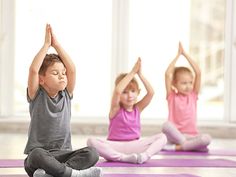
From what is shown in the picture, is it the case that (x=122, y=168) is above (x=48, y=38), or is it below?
below

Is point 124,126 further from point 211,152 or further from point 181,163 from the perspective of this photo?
point 211,152

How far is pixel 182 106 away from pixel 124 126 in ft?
2.55

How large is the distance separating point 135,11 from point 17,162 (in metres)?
2.48

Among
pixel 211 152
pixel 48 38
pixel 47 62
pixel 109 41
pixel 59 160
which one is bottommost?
pixel 211 152

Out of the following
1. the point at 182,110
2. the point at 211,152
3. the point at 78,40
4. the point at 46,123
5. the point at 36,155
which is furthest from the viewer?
the point at 78,40

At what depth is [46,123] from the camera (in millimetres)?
2531

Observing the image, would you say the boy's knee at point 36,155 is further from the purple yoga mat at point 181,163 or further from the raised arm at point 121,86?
the raised arm at point 121,86

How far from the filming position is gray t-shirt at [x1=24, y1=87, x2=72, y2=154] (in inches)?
99.7

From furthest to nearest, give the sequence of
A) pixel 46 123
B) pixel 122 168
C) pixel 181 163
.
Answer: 1. pixel 181 163
2. pixel 122 168
3. pixel 46 123

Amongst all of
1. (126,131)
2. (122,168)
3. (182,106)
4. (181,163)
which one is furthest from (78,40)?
(122,168)

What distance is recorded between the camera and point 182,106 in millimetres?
4039

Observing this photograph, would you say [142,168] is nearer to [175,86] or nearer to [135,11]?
[175,86]

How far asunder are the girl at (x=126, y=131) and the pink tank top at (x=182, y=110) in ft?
2.07

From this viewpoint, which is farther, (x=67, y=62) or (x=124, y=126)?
(x=124, y=126)
